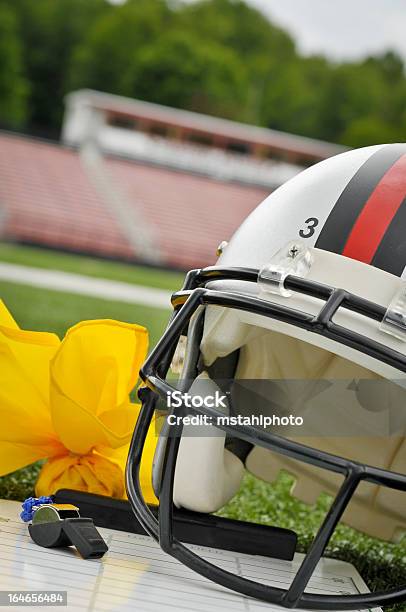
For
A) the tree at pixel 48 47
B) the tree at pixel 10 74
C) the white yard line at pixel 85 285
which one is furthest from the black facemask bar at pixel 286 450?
the tree at pixel 48 47

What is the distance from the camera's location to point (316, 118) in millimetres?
35938

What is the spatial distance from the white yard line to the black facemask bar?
5662 mm

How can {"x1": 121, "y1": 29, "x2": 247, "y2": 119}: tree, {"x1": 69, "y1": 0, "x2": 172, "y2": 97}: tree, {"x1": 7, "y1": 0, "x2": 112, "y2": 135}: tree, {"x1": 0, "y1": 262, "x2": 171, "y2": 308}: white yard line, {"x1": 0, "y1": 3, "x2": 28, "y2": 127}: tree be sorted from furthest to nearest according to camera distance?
{"x1": 121, "y1": 29, "x2": 247, "y2": 119}: tree, {"x1": 7, "y1": 0, "x2": 112, "y2": 135}: tree, {"x1": 69, "y1": 0, "x2": 172, "y2": 97}: tree, {"x1": 0, "y1": 3, "x2": 28, "y2": 127}: tree, {"x1": 0, "y1": 262, "x2": 171, "y2": 308}: white yard line

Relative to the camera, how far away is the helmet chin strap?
121 centimetres

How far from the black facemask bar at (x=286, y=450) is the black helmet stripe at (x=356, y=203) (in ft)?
0.34

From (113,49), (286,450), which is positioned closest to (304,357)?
(286,450)

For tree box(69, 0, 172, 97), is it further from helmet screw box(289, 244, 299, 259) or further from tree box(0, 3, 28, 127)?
helmet screw box(289, 244, 299, 259)

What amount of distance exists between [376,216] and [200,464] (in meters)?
0.39

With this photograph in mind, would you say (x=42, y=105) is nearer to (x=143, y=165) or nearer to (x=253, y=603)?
(x=143, y=165)

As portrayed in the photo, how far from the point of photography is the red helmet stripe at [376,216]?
1.13m

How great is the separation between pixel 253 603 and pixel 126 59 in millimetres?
34475

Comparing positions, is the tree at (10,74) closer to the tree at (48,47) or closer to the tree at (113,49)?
the tree at (48,47)

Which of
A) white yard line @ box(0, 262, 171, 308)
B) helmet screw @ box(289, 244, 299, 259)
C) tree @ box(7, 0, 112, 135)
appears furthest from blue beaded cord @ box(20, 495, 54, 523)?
tree @ box(7, 0, 112, 135)

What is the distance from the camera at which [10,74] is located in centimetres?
3052
